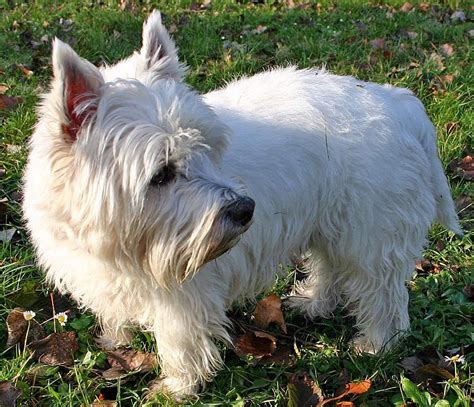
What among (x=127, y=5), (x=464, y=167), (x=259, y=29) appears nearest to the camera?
(x=464, y=167)

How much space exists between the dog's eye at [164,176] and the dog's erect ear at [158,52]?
1.40 ft

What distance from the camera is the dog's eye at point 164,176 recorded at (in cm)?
232

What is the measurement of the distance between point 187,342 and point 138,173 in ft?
3.12

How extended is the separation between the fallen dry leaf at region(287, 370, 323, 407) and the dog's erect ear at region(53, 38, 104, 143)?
1493 mm

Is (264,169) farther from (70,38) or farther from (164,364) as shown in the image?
(70,38)

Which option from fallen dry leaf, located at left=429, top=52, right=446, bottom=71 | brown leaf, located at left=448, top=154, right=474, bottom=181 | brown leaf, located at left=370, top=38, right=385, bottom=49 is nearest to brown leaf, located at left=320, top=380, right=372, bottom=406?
brown leaf, located at left=448, top=154, right=474, bottom=181

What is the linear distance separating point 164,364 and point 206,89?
2912mm

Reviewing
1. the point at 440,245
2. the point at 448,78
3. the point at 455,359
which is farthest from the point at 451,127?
the point at 455,359

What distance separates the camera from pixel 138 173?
7.43ft

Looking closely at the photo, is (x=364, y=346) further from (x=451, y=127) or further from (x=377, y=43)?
(x=377, y=43)

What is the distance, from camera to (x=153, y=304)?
2.76m

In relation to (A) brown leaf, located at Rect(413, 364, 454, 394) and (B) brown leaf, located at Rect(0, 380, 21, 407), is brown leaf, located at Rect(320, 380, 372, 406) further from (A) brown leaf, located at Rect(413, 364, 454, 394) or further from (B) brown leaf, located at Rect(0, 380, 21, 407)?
(B) brown leaf, located at Rect(0, 380, 21, 407)

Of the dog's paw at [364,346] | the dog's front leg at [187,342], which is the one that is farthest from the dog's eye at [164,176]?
the dog's paw at [364,346]

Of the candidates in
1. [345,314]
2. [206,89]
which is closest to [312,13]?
[206,89]
